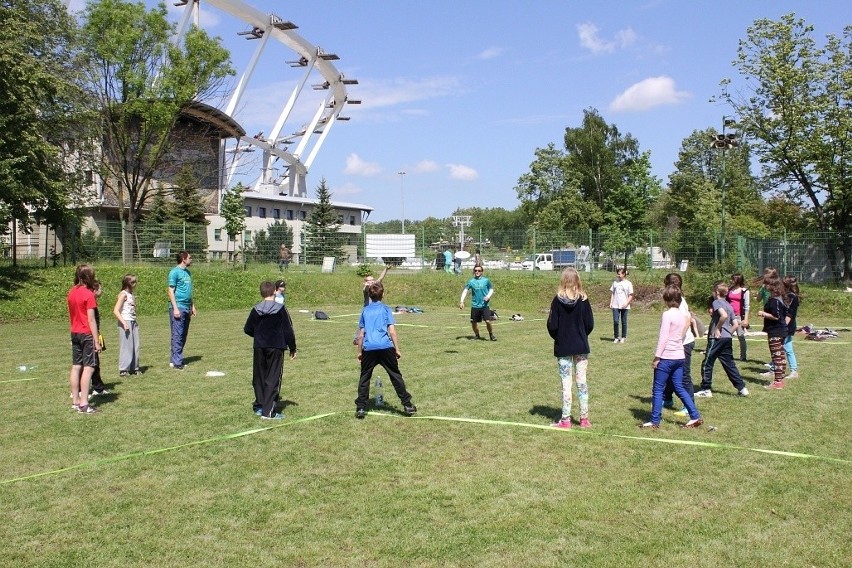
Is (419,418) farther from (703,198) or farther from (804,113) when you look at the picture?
(703,198)

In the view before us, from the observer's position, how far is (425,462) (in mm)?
7348

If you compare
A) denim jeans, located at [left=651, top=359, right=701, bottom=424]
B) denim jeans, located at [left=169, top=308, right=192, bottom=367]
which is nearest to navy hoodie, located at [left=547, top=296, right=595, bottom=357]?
denim jeans, located at [left=651, top=359, right=701, bottom=424]

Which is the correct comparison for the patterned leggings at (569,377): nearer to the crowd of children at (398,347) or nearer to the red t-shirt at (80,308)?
the crowd of children at (398,347)

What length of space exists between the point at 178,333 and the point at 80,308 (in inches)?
139

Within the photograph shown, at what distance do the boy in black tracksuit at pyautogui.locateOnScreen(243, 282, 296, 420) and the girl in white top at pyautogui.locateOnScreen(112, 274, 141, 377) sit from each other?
147 inches

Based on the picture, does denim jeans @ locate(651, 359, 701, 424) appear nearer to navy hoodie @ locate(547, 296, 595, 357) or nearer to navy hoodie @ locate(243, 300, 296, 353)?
navy hoodie @ locate(547, 296, 595, 357)

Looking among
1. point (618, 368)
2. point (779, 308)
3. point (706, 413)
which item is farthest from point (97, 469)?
point (779, 308)

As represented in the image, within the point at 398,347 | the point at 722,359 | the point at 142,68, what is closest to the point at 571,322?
the point at 398,347

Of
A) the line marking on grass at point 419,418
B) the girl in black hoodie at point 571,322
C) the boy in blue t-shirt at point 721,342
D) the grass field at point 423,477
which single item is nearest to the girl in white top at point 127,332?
the grass field at point 423,477

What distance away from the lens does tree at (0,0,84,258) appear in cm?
2434

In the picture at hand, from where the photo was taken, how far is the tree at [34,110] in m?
24.3

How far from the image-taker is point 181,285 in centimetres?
1291

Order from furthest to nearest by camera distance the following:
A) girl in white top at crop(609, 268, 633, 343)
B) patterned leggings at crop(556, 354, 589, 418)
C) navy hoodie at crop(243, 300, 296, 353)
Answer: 1. girl in white top at crop(609, 268, 633, 343)
2. navy hoodie at crop(243, 300, 296, 353)
3. patterned leggings at crop(556, 354, 589, 418)

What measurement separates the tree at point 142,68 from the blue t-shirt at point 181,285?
2455 centimetres
